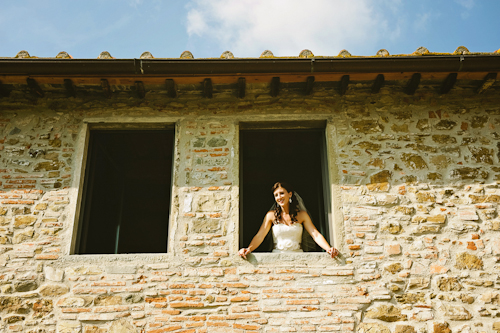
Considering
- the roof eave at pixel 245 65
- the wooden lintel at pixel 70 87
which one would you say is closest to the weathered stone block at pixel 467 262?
the roof eave at pixel 245 65

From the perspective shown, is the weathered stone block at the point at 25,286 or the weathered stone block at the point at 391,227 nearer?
the weathered stone block at the point at 25,286

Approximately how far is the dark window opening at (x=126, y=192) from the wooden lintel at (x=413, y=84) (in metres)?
2.81

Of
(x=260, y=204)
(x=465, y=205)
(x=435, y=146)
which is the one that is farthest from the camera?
(x=260, y=204)

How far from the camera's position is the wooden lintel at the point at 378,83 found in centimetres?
443

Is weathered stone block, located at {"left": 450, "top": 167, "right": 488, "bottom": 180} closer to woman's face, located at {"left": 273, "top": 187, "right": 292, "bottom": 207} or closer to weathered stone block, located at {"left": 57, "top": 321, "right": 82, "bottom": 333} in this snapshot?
woman's face, located at {"left": 273, "top": 187, "right": 292, "bottom": 207}

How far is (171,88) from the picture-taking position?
452cm

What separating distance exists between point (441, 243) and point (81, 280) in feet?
11.9

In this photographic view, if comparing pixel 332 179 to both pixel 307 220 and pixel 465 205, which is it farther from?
pixel 465 205

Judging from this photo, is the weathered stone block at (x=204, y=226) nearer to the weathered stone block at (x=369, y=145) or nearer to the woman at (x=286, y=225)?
the woman at (x=286, y=225)

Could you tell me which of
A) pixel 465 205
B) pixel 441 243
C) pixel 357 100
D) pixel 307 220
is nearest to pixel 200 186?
pixel 307 220

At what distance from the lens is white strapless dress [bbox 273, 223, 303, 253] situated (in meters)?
4.27

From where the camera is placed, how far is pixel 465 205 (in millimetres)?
4180

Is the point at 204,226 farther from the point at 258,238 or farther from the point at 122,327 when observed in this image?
the point at 122,327

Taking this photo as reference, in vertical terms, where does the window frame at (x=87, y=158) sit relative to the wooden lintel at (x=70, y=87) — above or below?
below
